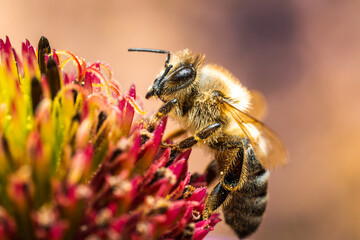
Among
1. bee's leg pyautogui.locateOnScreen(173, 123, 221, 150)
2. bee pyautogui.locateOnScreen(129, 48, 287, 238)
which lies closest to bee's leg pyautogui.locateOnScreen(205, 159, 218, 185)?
bee pyautogui.locateOnScreen(129, 48, 287, 238)

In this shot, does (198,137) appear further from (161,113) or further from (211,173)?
(211,173)

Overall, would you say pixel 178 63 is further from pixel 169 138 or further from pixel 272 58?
pixel 272 58

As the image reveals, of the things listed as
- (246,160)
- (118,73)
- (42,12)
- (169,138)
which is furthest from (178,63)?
(42,12)

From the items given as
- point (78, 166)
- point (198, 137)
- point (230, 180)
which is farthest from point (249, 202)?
point (78, 166)

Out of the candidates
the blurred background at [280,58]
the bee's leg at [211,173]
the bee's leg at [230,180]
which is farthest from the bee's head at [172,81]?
the blurred background at [280,58]

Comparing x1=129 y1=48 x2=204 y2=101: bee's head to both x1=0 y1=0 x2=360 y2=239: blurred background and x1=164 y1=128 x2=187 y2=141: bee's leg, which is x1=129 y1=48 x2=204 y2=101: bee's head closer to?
x1=164 y1=128 x2=187 y2=141: bee's leg

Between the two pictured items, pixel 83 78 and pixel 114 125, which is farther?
pixel 83 78
